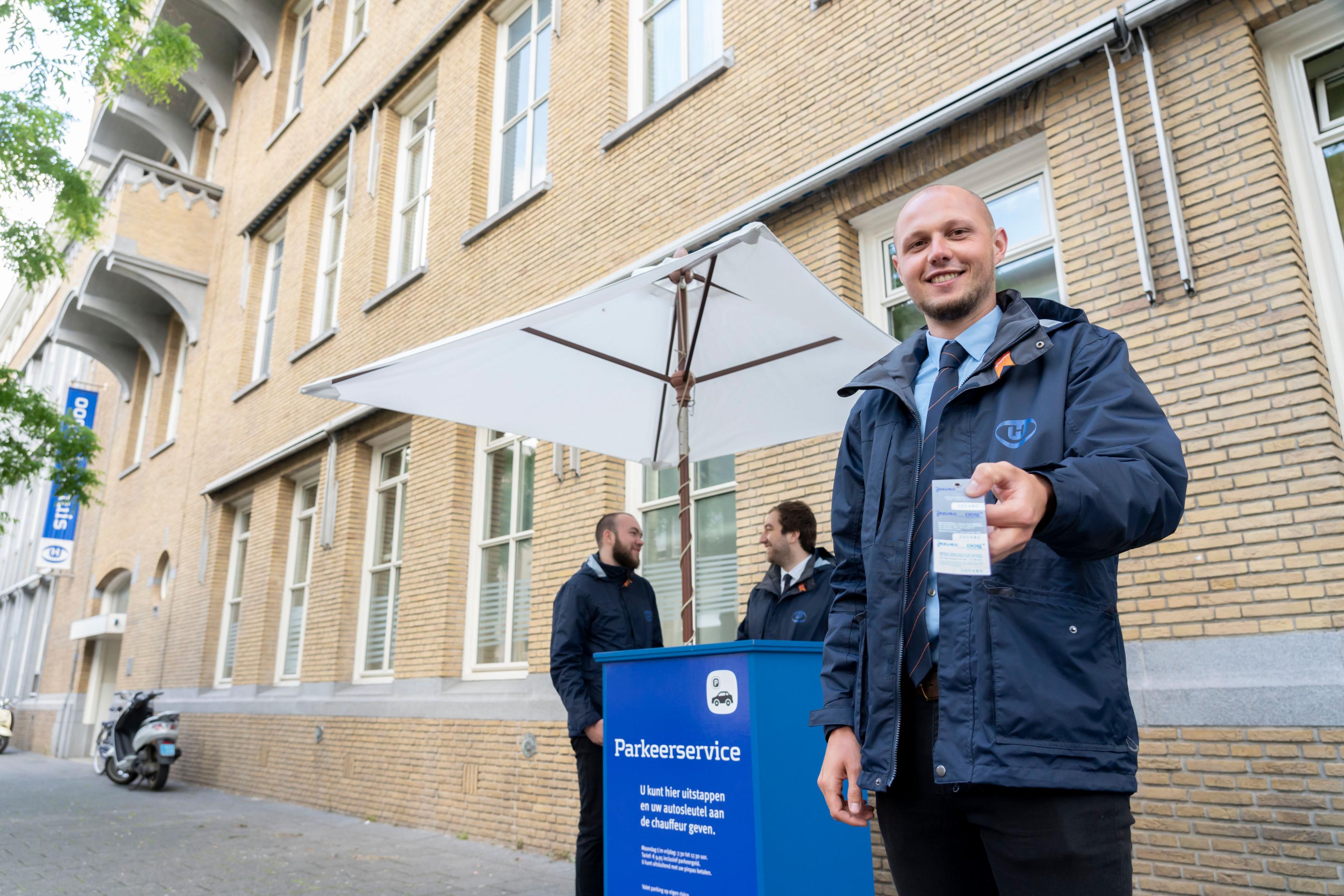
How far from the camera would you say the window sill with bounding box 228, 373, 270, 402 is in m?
14.1

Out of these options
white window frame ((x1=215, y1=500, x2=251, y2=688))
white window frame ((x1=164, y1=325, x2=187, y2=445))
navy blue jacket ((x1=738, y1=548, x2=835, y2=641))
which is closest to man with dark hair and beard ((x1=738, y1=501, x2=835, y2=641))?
navy blue jacket ((x1=738, y1=548, x2=835, y2=641))

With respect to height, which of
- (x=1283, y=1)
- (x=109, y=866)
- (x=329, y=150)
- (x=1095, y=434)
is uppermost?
(x=329, y=150)

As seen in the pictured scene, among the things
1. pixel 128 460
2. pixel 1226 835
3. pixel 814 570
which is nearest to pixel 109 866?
pixel 814 570

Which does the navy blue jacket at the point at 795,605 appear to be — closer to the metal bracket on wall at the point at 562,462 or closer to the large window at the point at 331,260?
the metal bracket on wall at the point at 562,462

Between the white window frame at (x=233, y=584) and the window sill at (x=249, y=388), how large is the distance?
166 cm

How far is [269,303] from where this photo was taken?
15.7 metres

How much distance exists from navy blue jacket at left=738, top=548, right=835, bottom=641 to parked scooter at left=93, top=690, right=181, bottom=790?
1094 cm

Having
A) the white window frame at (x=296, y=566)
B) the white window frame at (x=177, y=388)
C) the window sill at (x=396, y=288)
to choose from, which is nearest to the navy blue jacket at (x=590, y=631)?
the window sill at (x=396, y=288)

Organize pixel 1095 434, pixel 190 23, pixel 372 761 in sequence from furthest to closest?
pixel 190 23, pixel 372 761, pixel 1095 434

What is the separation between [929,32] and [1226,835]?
4.85 metres

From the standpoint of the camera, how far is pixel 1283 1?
174 inches

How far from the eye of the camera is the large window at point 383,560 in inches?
423

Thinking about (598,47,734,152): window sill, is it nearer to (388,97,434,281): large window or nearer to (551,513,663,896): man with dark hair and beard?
(551,513,663,896): man with dark hair and beard

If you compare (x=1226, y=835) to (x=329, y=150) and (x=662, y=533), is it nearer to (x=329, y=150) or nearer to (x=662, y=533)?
(x=662, y=533)
